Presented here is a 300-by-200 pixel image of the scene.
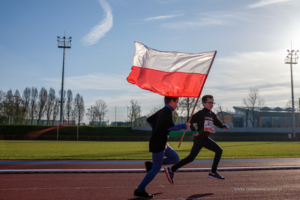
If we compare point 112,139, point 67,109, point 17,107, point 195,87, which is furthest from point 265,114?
point 195,87

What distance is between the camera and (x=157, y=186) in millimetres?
6320

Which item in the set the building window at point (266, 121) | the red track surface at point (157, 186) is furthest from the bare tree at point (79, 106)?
the red track surface at point (157, 186)

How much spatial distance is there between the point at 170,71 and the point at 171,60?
0.26 metres

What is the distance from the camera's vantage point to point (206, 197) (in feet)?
17.4

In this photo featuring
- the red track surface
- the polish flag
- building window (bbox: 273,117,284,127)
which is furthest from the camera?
building window (bbox: 273,117,284,127)

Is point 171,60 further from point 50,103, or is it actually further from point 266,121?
point 50,103

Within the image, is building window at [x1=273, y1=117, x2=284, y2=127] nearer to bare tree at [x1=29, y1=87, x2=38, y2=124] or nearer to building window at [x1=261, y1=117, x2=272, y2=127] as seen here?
building window at [x1=261, y1=117, x2=272, y2=127]

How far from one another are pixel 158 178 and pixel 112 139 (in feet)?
154

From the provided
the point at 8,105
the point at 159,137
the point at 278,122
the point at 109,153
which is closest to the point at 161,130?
the point at 159,137

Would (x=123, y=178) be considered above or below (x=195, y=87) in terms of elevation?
below

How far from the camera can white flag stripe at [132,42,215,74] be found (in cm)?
597

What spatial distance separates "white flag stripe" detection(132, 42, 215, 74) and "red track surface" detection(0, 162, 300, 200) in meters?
2.63

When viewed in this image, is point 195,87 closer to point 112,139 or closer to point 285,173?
point 285,173

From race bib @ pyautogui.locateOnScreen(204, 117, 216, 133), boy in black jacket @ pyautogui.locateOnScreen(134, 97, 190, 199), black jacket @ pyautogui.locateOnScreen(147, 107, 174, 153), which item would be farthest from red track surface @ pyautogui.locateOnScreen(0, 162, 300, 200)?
race bib @ pyautogui.locateOnScreen(204, 117, 216, 133)
